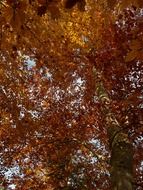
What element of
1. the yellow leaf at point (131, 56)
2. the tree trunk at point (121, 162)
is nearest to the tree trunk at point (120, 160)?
the tree trunk at point (121, 162)

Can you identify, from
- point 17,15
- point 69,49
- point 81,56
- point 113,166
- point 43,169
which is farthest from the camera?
point 43,169

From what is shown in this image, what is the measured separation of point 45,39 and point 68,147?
669 centimetres

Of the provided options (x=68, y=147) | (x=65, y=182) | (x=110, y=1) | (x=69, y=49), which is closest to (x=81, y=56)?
(x=69, y=49)

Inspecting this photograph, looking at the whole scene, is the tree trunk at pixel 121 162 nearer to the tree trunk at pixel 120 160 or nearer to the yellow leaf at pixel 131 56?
the tree trunk at pixel 120 160

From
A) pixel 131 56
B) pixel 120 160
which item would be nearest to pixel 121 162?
pixel 120 160

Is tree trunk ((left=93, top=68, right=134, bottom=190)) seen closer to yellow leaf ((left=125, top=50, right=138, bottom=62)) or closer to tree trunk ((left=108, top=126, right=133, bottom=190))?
tree trunk ((left=108, top=126, right=133, bottom=190))

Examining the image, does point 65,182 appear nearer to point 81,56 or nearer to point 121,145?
point 81,56

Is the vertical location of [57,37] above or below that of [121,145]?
above

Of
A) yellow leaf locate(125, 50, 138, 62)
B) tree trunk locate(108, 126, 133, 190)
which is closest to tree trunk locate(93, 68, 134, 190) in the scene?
tree trunk locate(108, 126, 133, 190)

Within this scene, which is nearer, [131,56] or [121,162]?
[131,56]

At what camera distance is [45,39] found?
880 cm

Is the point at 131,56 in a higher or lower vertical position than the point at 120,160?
lower

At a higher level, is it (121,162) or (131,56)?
(121,162)

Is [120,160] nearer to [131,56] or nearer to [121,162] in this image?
[121,162]
